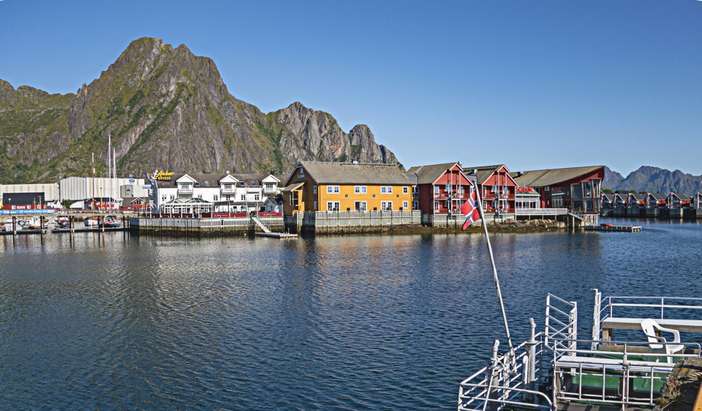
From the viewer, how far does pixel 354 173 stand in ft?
331

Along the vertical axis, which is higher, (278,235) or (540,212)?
(540,212)

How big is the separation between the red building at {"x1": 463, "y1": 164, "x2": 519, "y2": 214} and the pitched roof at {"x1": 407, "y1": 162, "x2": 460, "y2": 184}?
598 centimetres

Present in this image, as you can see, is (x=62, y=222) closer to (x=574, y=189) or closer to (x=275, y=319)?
(x=574, y=189)

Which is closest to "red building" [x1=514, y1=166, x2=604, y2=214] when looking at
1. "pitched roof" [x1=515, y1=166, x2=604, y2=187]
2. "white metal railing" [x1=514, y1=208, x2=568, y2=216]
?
"pitched roof" [x1=515, y1=166, x2=604, y2=187]

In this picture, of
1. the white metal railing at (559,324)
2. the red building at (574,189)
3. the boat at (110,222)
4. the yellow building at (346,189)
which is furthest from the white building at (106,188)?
the white metal railing at (559,324)

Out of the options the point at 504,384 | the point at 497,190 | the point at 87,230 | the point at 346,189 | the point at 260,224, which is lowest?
the point at 504,384

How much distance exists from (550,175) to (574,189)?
9.42 metres

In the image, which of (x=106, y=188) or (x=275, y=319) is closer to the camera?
(x=275, y=319)

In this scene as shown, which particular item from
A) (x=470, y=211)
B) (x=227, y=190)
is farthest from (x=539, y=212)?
(x=470, y=211)

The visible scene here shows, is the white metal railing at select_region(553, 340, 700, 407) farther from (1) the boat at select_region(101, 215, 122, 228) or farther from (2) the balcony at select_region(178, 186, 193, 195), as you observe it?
(2) the balcony at select_region(178, 186, 193, 195)

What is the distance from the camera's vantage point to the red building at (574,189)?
386 feet

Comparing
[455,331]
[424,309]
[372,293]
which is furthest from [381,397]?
[372,293]

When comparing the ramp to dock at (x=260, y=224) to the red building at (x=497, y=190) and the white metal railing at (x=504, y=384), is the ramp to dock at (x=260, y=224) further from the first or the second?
the white metal railing at (x=504, y=384)

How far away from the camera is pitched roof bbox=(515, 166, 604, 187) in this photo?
119 metres
